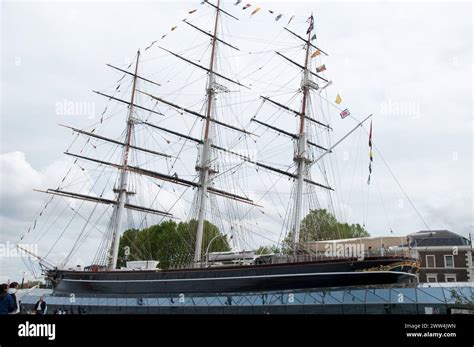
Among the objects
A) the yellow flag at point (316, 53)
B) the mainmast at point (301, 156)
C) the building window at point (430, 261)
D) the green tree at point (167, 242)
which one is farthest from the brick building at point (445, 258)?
the green tree at point (167, 242)

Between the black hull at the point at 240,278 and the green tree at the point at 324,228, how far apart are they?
6271 mm

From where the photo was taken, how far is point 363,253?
91.0 ft

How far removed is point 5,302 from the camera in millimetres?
9945

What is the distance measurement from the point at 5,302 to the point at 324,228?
4429 centimetres

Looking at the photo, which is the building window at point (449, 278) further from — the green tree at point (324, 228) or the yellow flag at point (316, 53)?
the yellow flag at point (316, 53)

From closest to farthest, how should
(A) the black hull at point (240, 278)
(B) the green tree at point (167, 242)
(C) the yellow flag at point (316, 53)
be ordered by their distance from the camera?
(A) the black hull at point (240, 278)
(C) the yellow flag at point (316, 53)
(B) the green tree at point (167, 242)

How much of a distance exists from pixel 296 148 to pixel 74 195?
67.8 feet

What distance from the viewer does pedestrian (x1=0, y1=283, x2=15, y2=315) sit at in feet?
32.5

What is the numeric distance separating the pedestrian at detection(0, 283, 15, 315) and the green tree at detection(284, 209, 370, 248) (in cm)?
2690

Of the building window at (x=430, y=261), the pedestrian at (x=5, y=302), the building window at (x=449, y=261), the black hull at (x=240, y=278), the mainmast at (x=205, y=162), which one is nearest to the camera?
the pedestrian at (x=5, y=302)

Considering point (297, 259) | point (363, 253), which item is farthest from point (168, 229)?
point (363, 253)

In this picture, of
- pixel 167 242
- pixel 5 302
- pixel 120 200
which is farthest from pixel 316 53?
pixel 5 302

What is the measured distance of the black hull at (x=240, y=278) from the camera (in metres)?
26.9
